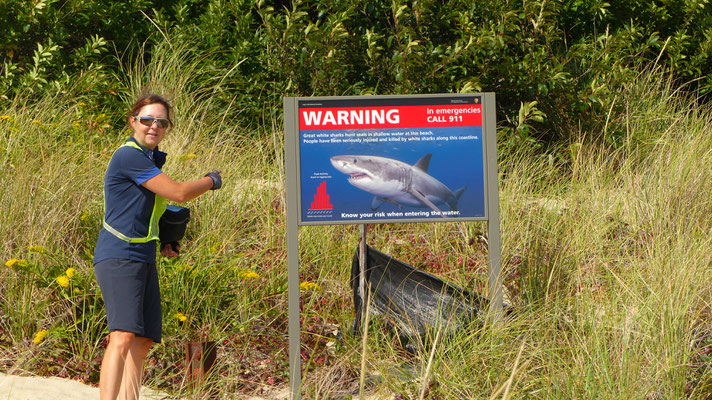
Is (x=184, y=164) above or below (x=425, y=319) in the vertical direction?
above

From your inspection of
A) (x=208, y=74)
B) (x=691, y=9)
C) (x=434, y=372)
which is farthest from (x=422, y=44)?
(x=434, y=372)

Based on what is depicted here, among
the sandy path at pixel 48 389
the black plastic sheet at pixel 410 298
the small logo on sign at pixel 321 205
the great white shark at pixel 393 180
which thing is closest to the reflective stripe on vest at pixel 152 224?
the small logo on sign at pixel 321 205

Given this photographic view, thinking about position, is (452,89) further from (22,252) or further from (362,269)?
(22,252)

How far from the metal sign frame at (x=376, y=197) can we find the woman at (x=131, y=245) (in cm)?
60

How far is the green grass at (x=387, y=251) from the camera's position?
12.3 feet

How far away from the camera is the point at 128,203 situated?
145 inches

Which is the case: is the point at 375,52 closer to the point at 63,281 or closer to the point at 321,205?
the point at 321,205

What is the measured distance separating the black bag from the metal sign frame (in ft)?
1.93

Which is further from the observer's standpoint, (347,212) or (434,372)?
(347,212)

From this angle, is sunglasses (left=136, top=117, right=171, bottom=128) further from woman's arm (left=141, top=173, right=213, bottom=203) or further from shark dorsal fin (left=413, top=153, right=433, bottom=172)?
shark dorsal fin (left=413, top=153, right=433, bottom=172)

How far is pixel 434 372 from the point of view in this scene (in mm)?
3822

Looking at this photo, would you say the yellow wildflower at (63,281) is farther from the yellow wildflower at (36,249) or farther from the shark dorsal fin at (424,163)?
the shark dorsal fin at (424,163)

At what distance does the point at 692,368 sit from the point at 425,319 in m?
1.48

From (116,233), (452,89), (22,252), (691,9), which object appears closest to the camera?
(116,233)
